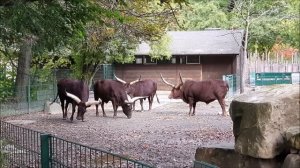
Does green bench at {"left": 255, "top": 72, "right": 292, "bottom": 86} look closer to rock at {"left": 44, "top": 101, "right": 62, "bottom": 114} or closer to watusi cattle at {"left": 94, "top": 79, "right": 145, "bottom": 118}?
watusi cattle at {"left": 94, "top": 79, "right": 145, "bottom": 118}

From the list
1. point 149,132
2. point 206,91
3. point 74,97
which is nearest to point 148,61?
point 206,91

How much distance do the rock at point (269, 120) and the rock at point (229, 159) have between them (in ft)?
0.64

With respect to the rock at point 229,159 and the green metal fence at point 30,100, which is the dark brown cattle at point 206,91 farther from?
the rock at point 229,159

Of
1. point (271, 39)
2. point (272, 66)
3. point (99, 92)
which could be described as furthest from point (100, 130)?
point (271, 39)

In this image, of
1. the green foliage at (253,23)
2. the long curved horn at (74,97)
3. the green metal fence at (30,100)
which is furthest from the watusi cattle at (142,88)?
the green foliage at (253,23)

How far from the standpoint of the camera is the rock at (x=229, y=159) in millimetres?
6148

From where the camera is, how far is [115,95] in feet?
66.0

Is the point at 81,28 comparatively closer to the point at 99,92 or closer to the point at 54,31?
the point at 54,31

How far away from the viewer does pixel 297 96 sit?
5.81 m

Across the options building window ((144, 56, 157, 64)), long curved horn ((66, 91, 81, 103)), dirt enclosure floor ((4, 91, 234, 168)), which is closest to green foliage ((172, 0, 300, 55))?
building window ((144, 56, 157, 64))

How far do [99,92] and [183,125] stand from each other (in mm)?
5533

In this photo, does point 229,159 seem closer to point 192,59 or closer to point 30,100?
point 30,100

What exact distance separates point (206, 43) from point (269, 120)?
31.6 meters

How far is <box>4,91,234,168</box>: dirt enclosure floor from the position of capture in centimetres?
1080
